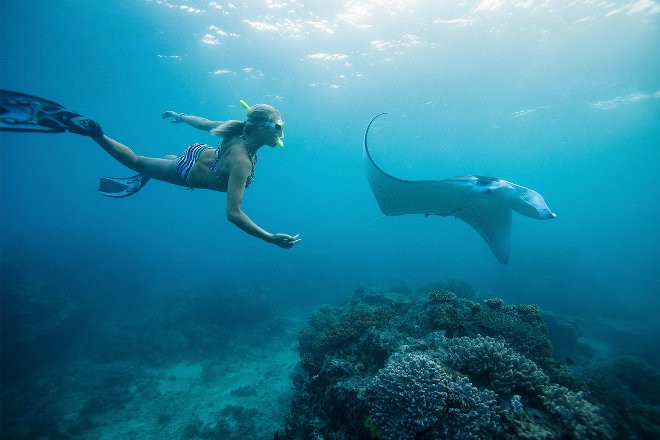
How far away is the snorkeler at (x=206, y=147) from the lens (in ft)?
11.5

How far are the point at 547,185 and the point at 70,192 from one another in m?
220

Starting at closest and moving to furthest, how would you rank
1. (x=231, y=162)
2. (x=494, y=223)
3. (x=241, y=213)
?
(x=241, y=213) → (x=231, y=162) → (x=494, y=223)

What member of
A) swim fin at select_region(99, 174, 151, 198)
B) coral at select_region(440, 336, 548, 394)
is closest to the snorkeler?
swim fin at select_region(99, 174, 151, 198)

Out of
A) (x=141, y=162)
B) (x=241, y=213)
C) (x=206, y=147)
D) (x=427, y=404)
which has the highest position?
(x=206, y=147)

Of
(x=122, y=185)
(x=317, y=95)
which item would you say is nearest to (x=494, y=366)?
(x=122, y=185)

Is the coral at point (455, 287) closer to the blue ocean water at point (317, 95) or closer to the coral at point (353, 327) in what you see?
the blue ocean water at point (317, 95)

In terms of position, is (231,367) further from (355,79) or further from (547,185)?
(547,185)

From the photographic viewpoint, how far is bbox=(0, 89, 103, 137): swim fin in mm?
3809

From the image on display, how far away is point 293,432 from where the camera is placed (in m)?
3.89

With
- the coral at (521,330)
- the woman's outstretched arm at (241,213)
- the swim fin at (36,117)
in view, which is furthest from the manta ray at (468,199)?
the swim fin at (36,117)

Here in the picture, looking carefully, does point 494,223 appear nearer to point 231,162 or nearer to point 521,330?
point 521,330

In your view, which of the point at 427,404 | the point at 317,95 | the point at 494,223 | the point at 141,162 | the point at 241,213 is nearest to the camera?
the point at 427,404

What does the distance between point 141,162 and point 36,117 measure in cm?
135

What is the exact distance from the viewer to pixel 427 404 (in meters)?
3.07
